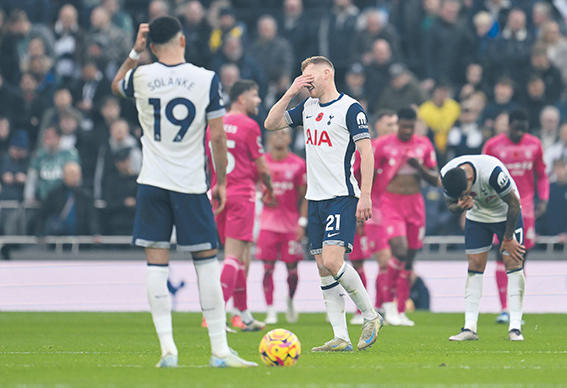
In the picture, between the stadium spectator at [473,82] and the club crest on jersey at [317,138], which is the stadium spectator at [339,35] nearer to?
the stadium spectator at [473,82]

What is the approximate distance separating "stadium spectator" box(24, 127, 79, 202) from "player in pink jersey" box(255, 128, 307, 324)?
5236 mm

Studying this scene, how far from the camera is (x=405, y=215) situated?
44.0 feet

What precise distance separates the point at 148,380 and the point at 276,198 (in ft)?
23.2

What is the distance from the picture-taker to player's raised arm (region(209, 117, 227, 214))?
7.14m

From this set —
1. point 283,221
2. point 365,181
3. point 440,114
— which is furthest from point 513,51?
point 365,181

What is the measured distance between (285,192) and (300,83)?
5334mm

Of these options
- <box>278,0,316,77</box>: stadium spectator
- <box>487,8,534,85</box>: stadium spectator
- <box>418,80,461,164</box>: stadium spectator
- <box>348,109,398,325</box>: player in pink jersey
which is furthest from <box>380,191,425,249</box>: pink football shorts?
<box>278,0,316,77</box>: stadium spectator

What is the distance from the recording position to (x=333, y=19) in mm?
19906

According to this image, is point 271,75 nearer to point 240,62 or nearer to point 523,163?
point 240,62

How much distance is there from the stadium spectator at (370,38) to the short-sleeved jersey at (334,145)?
10.7 meters

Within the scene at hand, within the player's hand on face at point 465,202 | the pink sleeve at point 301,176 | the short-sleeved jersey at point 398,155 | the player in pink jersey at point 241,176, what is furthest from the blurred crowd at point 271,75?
the player's hand on face at point 465,202

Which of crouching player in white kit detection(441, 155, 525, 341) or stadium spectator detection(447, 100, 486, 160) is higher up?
stadium spectator detection(447, 100, 486, 160)

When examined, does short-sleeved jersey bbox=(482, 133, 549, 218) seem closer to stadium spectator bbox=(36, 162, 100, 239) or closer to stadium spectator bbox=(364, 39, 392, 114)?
stadium spectator bbox=(364, 39, 392, 114)

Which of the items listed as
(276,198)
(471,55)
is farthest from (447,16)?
(276,198)
